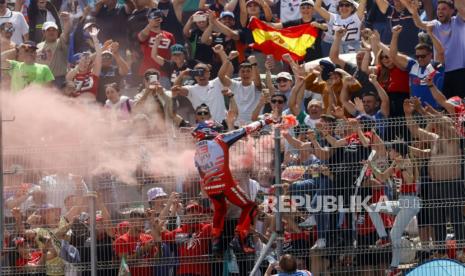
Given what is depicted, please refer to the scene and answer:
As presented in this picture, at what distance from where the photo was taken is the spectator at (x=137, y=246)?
15.7 meters

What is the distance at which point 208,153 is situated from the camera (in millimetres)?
15570

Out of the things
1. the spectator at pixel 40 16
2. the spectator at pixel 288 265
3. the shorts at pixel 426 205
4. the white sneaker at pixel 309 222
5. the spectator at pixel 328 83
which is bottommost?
the spectator at pixel 288 265

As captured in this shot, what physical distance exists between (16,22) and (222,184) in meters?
8.42

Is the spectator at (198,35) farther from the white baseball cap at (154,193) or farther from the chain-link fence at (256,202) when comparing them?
the white baseball cap at (154,193)

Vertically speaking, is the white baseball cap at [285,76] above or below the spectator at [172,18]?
below

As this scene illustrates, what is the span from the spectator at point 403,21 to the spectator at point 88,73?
180 inches

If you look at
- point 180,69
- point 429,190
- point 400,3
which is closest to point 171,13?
point 180,69

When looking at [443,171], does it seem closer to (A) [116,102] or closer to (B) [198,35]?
(A) [116,102]

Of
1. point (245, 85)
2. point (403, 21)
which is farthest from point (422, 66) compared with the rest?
point (245, 85)

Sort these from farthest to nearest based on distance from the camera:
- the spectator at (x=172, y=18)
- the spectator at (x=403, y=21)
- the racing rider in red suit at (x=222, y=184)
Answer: the spectator at (x=172, y=18) → the spectator at (x=403, y=21) → the racing rider in red suit at (x=222, y=184)

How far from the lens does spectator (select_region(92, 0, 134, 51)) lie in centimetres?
2258

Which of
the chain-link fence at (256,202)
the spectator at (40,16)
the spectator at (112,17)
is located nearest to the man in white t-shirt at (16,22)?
the spectator at (40,16)

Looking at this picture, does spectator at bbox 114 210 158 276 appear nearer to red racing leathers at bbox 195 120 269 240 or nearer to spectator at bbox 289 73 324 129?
red racing leathers at bbox 195 120 269 240

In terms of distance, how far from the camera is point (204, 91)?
66.2 feet
